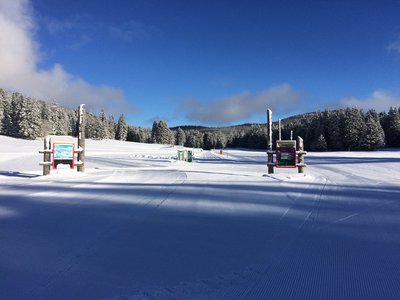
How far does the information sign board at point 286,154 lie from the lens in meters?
13.8

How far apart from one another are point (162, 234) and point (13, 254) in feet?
6.21

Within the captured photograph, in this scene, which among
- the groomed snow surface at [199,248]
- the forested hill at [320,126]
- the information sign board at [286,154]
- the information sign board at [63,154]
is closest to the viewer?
the groomed snow surface at [199,248]

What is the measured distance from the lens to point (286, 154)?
1391 centimetres

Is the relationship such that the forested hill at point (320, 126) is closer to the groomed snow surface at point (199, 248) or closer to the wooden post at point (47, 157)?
the wooden post at point (47, 157)

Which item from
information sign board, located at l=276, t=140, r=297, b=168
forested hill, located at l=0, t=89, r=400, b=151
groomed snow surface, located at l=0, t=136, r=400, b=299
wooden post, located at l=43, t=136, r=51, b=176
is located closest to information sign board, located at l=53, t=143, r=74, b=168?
wooden post, located at l=43, t=136, r=51, b=176

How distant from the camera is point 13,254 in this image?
3.69 meters

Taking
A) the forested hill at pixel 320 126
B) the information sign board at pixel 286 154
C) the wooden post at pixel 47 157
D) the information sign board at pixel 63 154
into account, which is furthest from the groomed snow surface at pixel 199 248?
the forested hill at pixel 320 126

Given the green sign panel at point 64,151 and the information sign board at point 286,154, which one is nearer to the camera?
the green sign panel at point 64,151

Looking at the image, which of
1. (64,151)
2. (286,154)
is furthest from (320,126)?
(64,151)

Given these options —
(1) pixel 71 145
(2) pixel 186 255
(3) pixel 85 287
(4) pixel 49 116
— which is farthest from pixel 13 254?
(4) pixel 49 116

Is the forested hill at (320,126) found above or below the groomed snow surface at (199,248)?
above

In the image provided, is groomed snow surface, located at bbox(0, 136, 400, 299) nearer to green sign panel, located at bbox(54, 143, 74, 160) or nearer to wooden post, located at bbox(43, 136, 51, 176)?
wooden post, located at bbox(43, 136, 51, 176)

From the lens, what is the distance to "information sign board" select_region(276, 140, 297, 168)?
13.8 m

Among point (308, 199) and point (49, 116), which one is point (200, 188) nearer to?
point (308, 199)
